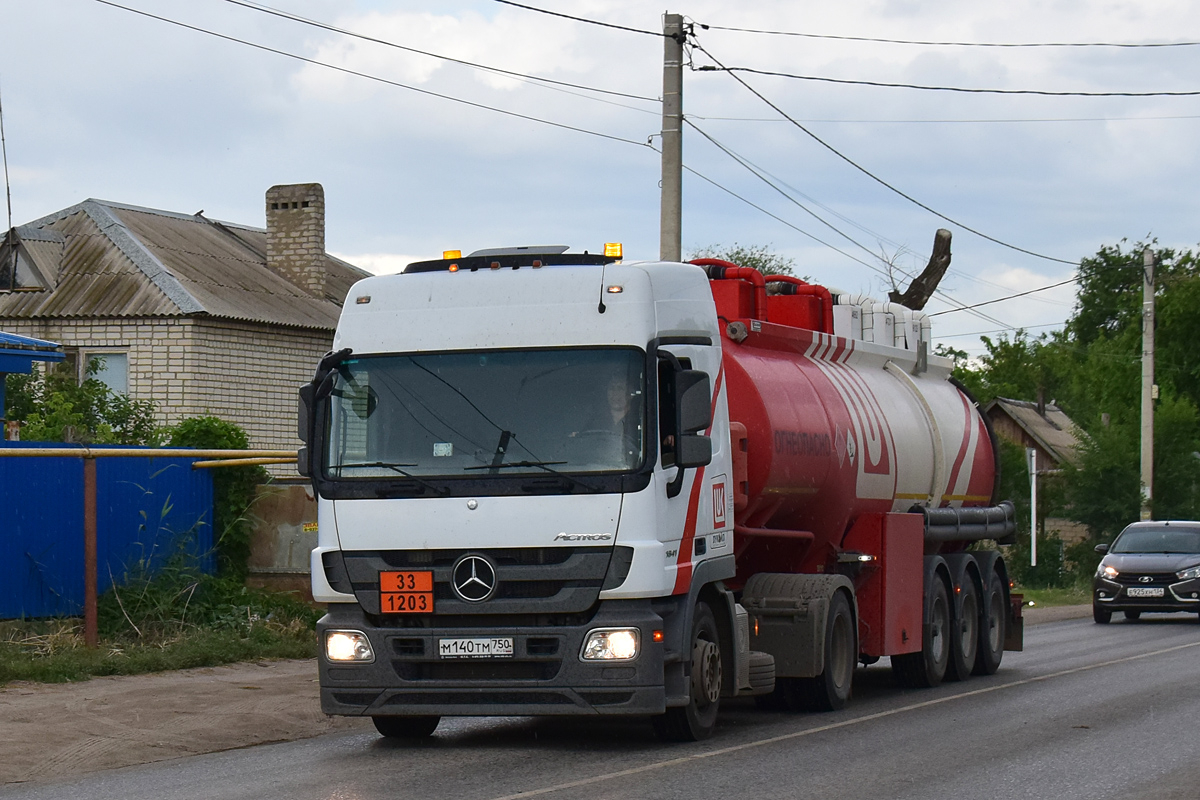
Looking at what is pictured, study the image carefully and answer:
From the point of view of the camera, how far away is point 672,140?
66.2ft

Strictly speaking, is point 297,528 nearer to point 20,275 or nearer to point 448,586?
point 448,586

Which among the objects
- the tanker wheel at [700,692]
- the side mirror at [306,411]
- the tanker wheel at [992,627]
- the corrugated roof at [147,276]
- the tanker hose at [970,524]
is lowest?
the tanker wheel at [992,627]

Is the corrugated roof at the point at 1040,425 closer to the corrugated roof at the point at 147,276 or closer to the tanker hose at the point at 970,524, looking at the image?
the corrugated roof at the point at 147,276

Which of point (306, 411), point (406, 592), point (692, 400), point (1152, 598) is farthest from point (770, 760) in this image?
point (1152, 598)

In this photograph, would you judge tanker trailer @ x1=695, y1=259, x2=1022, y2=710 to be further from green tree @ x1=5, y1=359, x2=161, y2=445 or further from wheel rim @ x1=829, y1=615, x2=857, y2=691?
green tree @ x1=5, y1=359, x2=161, y2=445

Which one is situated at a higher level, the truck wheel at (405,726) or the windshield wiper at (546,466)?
the windshield wiper at (546,466)

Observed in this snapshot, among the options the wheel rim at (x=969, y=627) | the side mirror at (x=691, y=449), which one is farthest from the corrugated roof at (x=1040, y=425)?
the side mirror at (x=691, y=449)

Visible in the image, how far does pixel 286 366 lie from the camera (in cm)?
2950

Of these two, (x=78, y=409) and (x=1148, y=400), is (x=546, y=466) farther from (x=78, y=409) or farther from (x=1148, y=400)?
(x=1148, y=400)

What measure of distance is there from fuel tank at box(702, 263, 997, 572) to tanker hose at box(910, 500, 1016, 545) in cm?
17

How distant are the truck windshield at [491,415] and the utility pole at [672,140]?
31.0ft

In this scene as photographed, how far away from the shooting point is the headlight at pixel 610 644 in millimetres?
9773

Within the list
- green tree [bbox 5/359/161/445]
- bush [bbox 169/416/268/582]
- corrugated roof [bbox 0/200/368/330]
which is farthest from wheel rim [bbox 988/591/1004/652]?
corrugated roof [bbox 0/200/368/330]

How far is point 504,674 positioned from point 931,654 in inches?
252
